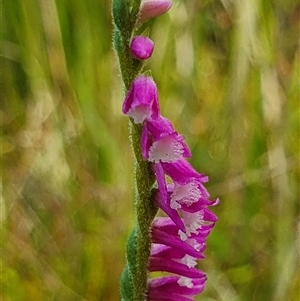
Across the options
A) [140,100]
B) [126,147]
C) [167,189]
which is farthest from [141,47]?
Result: [126,147]

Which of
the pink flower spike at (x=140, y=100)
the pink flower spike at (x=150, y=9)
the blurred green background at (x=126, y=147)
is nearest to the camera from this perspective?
the pink flower spike at (x=140, y=100)

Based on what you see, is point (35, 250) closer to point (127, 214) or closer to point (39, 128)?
point (127, 214)

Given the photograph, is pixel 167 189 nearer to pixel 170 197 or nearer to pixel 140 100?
pixel 170 197

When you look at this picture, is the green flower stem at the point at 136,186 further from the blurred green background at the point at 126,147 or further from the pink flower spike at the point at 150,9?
the blurred green background at the point at 126,147

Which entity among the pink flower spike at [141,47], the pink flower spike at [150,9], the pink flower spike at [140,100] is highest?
the pink flower spike at [150,9]

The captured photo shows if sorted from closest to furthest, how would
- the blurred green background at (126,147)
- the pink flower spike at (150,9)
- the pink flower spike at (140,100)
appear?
the pink flower spike at (140,100) < the pink flower spike at (150,9) < the blurred green background at (126,147)

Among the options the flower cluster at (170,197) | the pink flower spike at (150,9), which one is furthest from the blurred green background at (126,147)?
the pink flower spike at (150,9)

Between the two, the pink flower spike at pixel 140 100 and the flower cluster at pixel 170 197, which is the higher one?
the pink flower spike at pixel 140 100

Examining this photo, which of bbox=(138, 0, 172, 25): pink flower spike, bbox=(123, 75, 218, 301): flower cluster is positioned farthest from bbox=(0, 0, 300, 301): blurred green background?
bbox=(138, 0, 172, 25): pink flower spike

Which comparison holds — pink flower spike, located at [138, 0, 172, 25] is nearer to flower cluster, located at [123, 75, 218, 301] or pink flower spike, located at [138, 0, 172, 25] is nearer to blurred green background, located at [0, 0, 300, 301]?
flower cluster, located at [123, 75, 218, 301]
